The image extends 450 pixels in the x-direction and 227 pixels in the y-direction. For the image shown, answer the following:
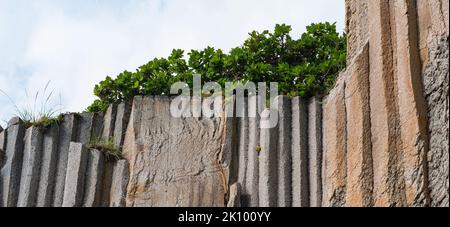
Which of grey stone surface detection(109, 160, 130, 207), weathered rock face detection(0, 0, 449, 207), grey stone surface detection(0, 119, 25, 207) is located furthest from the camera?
grey stone surface detection(0, 119, 25, 207)

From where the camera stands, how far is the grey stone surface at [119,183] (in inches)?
459

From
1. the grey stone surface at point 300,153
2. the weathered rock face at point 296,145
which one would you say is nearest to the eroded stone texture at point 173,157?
the weathered rock face at point 296,145

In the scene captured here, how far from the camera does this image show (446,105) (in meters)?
9.30

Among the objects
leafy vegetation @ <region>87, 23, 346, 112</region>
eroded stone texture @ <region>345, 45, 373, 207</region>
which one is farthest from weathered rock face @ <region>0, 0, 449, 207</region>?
leafy vegetation @ <region>87, 23, 346, 112</region>

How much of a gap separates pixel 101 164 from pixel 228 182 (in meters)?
1.31

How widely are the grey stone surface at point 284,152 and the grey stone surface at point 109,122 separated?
180 centimetres

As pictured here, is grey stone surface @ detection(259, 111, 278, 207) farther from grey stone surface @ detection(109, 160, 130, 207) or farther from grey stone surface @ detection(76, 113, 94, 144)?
grey stone surface @ detection(76, 113, 94, 144)

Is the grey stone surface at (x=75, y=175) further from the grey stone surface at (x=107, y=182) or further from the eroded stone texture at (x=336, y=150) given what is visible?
the eroded stone texture at (x=336, y=150)

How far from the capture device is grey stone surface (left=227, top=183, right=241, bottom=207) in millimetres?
11266

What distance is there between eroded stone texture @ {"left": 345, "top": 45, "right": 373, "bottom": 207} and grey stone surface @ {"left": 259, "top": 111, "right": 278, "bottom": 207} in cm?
129

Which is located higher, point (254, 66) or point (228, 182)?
point (254, 66)
